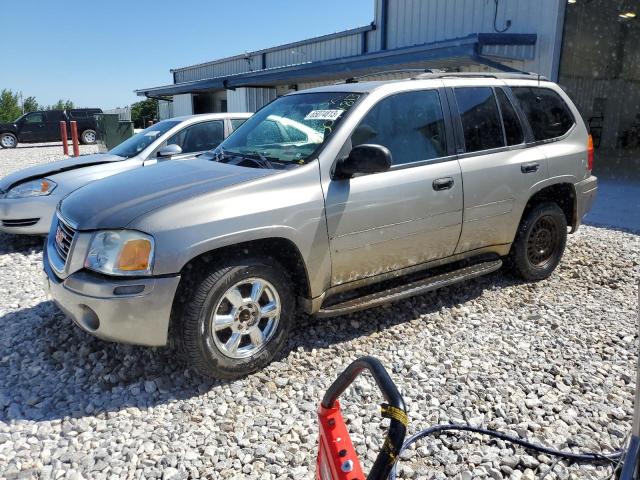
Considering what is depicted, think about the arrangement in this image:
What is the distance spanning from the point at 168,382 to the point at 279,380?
704 millimetres

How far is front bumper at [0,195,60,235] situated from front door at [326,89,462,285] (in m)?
3.99

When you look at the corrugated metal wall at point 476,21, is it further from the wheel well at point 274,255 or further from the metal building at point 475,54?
the wheel well at point 274,255

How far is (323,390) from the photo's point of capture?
10.5 ft

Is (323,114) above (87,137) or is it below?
above

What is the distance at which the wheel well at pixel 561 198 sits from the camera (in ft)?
15.8

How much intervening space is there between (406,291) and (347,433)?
7.64 feet

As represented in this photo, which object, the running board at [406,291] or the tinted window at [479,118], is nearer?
the running board at [406,291]

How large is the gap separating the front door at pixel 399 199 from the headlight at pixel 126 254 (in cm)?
116

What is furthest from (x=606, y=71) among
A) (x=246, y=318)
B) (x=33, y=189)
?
(x=246, y=318)

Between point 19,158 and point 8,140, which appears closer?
point 19,158

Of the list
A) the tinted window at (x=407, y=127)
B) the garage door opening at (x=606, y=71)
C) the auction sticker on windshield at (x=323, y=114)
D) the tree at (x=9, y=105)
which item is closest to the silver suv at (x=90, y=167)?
the auction sticker on windshield at (x=323, y=114)

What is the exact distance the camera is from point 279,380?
332 cm

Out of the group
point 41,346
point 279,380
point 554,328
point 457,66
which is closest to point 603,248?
point 554,328

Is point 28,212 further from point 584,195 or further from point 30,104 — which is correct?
point 30,104
